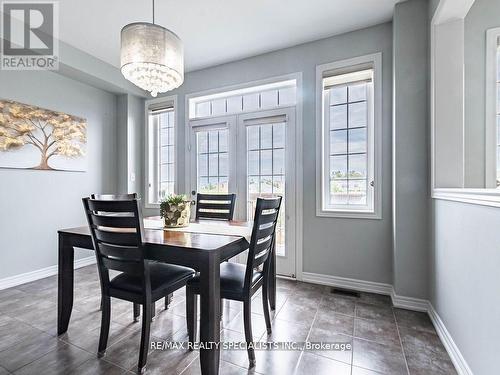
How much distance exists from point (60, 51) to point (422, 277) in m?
4.47

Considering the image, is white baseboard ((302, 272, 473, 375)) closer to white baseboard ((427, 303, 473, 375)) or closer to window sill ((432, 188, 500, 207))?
white baseboard ((427, 303, 473, 375))

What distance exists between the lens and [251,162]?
3207 mm

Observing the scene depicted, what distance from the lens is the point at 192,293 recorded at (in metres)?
1.64

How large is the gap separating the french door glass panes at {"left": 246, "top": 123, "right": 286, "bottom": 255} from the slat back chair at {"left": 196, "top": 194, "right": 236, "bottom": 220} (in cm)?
65

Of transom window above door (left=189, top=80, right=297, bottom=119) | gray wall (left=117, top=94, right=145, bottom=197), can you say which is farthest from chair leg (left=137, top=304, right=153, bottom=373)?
gray wall (left=117, top=94, right=145, bottom=197)

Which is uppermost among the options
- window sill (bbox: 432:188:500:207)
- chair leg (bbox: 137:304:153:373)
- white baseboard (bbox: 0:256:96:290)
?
window sill (bbox: 432:188:500:207)

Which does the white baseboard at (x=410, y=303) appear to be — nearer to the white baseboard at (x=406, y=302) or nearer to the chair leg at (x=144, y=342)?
the white baseboard at (x=406, y=302)

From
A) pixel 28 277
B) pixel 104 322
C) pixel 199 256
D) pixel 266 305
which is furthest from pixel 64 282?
pixel 28 277

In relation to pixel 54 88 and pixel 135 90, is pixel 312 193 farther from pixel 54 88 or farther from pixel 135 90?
pixel 54 88

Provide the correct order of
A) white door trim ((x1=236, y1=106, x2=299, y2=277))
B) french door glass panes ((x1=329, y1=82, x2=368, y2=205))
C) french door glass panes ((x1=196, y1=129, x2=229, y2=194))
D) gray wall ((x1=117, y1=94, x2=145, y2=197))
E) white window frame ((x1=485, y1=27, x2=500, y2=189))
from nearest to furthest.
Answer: white window frame ((x1=485, y1=27, x2=500, y2=189)), french door glass panes ((x1=329, y1=82, x2=368, y2=205)), white door trim ((x1=236, y1=106, x2=299, y2=277)), french door glass panes ((x1=196, y1=129, x2=229, y2=194)), gray wall ((x1=117, y1=94, x2=145, y2=197))

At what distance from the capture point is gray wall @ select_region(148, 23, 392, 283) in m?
2.52

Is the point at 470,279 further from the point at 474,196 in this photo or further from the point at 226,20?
the point at 226,20

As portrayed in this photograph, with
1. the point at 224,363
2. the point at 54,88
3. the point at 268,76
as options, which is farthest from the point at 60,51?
the point at 224,363

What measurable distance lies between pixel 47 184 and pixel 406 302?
418 cm
